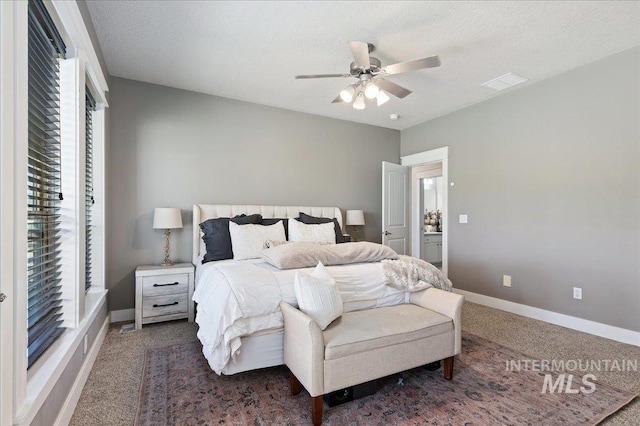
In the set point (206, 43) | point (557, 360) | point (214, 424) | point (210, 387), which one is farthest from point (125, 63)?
point (557, 360)

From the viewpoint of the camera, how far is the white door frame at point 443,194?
15.7 feet

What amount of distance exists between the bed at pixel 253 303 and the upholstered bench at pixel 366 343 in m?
0.10

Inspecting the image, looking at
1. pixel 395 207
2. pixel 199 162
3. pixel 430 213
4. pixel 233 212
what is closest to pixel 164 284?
pixel 233 212

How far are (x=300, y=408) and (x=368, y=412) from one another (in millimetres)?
413

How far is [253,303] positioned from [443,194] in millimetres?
3732

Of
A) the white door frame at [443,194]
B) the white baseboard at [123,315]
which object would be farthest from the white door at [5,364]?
the white door frame at [443,194]

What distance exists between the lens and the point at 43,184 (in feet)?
5.73

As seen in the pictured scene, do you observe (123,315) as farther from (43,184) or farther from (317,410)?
(317,410)

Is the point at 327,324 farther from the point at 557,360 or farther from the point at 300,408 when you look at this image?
the point at 557,360

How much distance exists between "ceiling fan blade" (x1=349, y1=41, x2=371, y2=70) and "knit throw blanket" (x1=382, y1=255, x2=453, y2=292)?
5.55 feet

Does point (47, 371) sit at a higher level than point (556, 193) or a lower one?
lower

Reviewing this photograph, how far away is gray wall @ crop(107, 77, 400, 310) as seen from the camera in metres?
3.56

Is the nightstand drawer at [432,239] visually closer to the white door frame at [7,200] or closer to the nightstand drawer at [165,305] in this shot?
the nightstand drawer at [165,305]

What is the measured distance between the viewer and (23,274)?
1.24m
